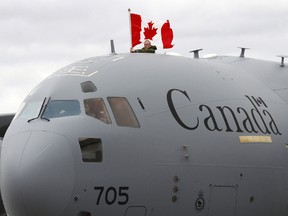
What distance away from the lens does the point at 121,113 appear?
36.4 feet

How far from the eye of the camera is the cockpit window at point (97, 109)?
10906mm

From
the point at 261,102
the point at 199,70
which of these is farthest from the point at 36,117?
the point at 261,102

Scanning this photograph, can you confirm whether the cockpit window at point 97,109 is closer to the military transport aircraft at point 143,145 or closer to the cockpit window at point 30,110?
the military transport aircraft at point 143,145

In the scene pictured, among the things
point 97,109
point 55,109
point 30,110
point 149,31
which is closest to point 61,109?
point 55,109

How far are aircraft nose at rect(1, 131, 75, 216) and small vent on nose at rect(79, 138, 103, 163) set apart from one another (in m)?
0.24

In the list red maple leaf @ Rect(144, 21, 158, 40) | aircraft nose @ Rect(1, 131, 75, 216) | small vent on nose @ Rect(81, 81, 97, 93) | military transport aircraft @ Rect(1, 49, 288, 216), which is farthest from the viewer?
red maple leaf @ Rect(144, 21, 158, 40)

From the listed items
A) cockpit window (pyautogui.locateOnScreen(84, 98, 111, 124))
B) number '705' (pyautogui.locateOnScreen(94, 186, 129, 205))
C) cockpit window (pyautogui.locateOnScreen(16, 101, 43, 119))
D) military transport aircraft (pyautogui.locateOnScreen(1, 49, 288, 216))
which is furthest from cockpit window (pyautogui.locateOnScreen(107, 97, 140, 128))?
cockpit window (pyautogui.locateOnScreen(16, 101, 43, 119))

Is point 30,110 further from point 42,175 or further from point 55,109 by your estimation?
point 42,175

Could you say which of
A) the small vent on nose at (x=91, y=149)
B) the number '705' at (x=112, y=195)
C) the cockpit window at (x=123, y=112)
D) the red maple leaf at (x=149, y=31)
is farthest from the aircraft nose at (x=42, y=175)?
the red maple leaf at (x=149, y=31)

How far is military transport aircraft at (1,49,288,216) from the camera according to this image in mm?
10422

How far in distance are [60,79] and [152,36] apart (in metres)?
3.09

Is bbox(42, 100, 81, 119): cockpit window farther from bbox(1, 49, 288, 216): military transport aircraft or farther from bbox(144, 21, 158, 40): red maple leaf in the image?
bbox(144, 21, 158, 40): red maple leaf

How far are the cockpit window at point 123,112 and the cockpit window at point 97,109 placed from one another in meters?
0.14

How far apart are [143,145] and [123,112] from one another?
24.4 inches
